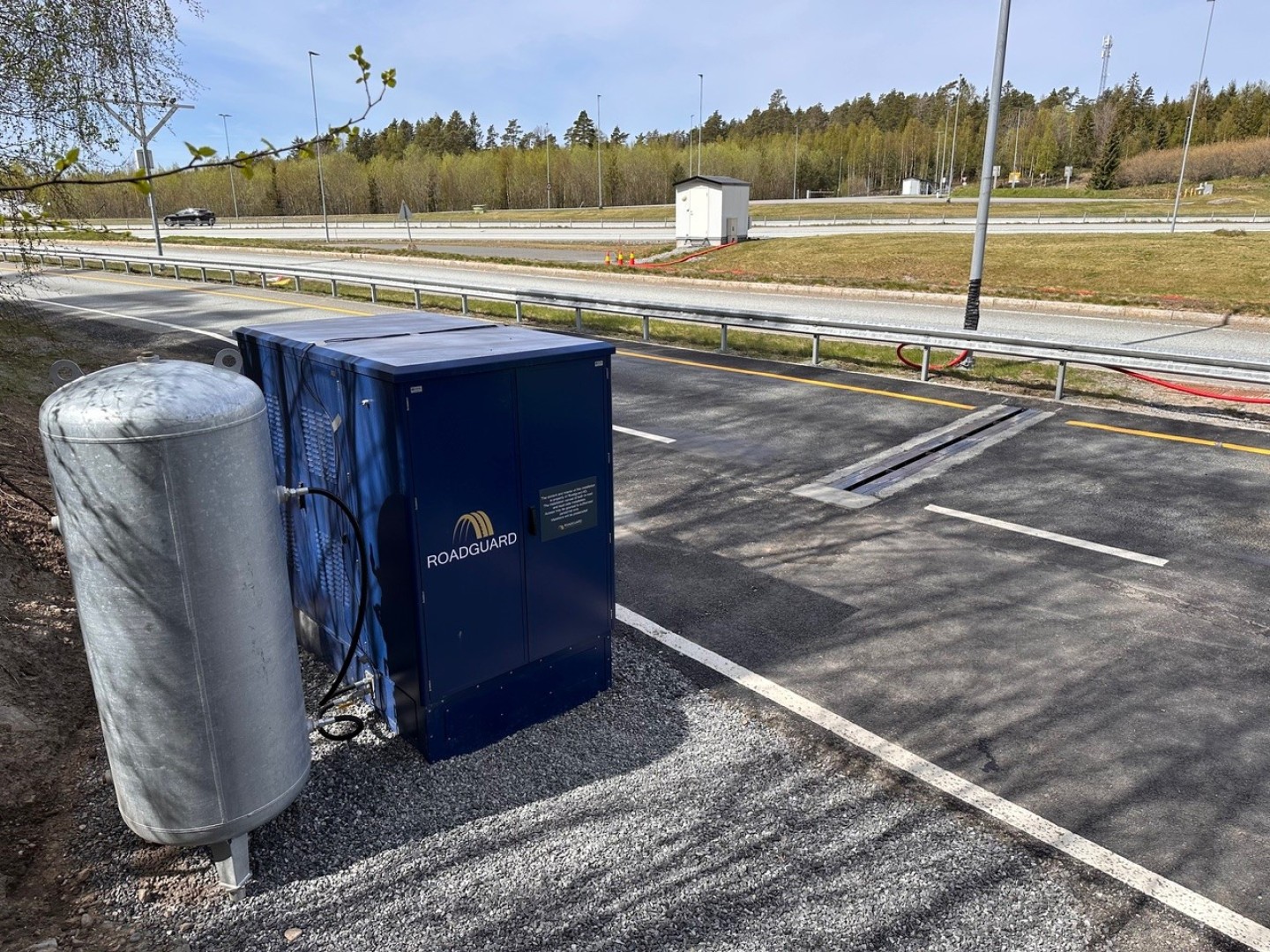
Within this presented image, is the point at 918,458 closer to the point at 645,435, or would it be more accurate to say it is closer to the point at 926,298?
the point at 645,435

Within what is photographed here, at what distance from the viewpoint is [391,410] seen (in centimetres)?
384

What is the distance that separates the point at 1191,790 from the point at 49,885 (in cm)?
493

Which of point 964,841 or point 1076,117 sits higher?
point 1076,117

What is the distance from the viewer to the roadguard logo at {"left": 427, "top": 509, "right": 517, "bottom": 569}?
408 cm

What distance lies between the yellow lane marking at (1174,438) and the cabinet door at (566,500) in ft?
25.9

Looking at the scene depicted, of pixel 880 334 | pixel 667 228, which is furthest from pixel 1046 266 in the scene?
pixel 667 228

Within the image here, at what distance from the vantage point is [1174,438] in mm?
9789

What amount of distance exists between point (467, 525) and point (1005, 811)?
9.12 ft

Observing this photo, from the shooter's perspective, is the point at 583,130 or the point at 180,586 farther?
the point at 583,130

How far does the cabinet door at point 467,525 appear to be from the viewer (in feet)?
13.0

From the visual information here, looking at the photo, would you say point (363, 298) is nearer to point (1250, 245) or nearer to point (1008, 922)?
point (1008, 922)

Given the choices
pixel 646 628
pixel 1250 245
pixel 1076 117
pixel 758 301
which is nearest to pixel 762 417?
pixel 646 628

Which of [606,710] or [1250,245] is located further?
[1250,245]

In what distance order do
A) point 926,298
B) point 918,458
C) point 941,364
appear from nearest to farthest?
point 918,458 → point 941,364 → point 926,298
